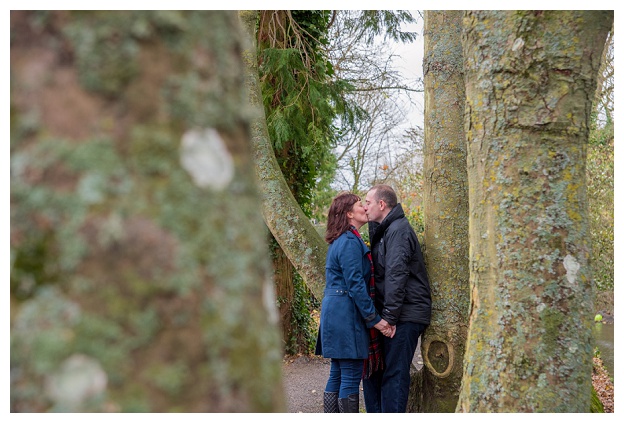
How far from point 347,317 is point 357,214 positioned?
914 millimetres

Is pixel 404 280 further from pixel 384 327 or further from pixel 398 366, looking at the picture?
pixel 398 366

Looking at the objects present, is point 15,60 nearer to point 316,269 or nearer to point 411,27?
point 316,269

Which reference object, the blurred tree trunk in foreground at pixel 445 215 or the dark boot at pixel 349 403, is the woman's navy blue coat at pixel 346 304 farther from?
the blurred tree trunk in foreground at pixel 445 215

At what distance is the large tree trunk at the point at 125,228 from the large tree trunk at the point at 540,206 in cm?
163

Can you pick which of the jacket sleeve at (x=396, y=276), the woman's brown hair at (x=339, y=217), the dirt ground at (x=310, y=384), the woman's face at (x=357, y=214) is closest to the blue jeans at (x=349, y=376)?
the jacket sleeve at (x=396, y=276)

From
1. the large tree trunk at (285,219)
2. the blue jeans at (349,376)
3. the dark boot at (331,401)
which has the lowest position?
the dark boot at (331,401)

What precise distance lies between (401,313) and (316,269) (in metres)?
0.83

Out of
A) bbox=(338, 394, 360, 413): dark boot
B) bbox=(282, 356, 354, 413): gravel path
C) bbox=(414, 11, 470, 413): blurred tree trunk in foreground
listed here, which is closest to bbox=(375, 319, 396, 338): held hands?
bbox=(414, 11, 470, 413): blurred tree trunk in foreground

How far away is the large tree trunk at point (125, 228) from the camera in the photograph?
0.81 metres

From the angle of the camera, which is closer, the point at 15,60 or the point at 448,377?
the point at 15,60

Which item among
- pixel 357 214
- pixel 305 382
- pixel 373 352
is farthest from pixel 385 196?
pixel 305 382

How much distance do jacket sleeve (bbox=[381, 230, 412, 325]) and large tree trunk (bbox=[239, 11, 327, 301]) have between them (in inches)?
24.7

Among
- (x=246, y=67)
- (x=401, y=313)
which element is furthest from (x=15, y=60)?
(x=246, y=67)
